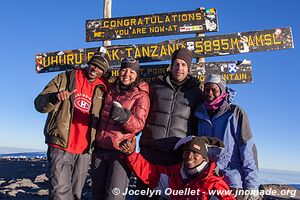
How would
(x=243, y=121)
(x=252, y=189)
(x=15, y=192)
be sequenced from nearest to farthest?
1. (x=252, y=189)
2. (x=243, y=121)
3. (x=15, y=192)

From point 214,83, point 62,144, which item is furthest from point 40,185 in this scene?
point 214,83

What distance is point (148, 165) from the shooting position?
13.7 feet

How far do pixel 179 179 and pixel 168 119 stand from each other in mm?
948

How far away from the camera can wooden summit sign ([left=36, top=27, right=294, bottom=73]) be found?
634 cm

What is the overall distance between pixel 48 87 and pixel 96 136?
1.06 meters

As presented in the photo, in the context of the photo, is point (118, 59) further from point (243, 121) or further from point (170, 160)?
point (243, 121)

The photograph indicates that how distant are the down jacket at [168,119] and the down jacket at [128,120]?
282 millimetres

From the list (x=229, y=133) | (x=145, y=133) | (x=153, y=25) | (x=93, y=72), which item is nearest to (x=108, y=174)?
(x=145, y=133)

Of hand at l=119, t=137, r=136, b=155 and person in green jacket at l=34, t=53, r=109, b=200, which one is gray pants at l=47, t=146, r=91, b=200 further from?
hand at l=119, t=137, r=136, b=155

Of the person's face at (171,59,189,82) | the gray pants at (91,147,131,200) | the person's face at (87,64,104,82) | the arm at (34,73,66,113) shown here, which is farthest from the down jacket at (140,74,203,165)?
the arm at (34,73,66,113)

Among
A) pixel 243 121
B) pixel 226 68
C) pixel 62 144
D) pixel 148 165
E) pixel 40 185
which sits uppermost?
pixel 226 68

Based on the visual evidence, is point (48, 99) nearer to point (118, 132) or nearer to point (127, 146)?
point (118, 132)

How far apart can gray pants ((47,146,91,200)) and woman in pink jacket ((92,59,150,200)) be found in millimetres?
270

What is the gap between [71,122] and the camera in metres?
4.46
